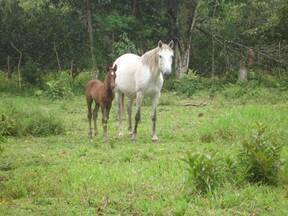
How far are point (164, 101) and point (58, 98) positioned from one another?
13.4ft

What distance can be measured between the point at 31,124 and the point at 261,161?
6.38 metres

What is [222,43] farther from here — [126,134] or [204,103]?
[126,134]

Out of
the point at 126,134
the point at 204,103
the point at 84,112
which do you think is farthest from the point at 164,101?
the point at 126,134

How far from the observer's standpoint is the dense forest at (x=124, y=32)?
22.2 metres

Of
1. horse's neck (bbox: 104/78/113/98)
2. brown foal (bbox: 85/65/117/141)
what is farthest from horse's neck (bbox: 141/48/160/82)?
horse's neck (bbox: 104/78/113/98)

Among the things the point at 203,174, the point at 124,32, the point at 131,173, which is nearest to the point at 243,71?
the point at 124,32

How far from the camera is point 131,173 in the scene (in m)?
7.95

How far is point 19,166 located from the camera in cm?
882

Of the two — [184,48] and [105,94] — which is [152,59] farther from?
[184,48]

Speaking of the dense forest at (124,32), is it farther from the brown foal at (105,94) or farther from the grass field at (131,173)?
the brown foal at (105,94)

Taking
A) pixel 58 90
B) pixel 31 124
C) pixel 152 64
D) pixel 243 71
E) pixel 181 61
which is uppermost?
pixel 152 64

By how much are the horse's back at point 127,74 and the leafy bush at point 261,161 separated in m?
5.49

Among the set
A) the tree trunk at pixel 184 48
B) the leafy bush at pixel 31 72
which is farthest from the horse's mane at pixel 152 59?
the tree trunk at pixel 184 48

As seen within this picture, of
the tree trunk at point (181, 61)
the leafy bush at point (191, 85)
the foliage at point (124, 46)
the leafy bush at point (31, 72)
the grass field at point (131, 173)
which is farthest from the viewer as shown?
the tree trunk at point (181, 61)
